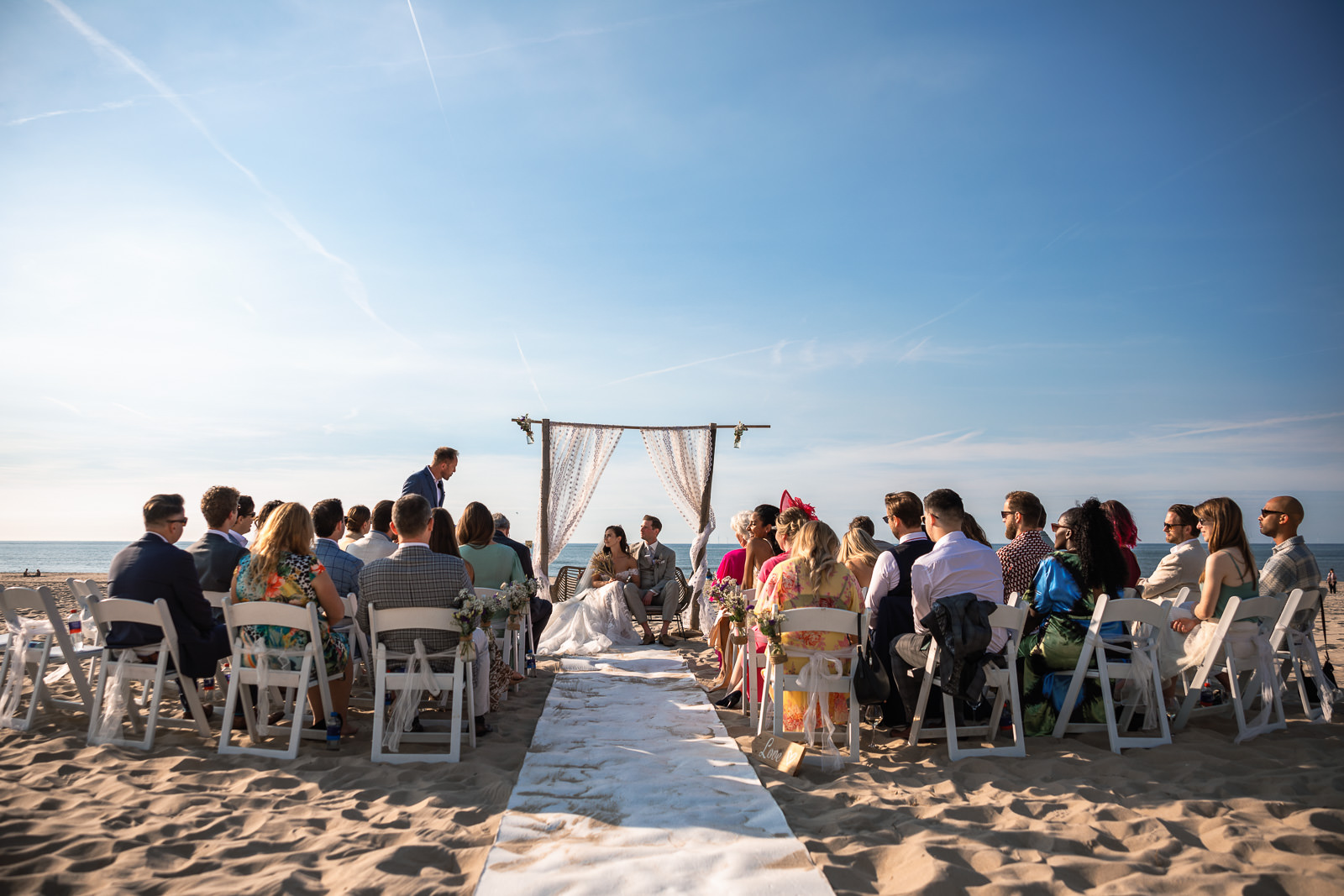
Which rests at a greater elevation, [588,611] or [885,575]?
[885,575]

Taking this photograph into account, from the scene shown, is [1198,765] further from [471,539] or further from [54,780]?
[54,780]

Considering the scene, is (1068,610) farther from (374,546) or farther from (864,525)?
(374,546)

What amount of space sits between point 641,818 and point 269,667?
85.9 inches

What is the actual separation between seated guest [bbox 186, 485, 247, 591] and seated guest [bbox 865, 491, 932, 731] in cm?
383

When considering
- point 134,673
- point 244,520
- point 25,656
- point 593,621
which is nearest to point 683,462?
point 593,621

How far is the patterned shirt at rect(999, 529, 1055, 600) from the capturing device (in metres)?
4.66

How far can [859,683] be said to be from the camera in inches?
151

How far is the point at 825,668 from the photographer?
12.6 ft

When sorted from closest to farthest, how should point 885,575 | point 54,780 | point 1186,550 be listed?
1. point 54,780
2. point 885,575
3. point 1186,550

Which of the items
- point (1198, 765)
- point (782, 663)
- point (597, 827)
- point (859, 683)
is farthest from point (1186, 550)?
point (597, 827)

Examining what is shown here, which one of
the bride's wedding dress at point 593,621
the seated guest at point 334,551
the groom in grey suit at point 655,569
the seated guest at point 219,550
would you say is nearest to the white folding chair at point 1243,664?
the seated guest at point 334,551

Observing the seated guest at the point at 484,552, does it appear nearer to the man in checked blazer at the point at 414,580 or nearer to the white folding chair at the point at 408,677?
the man in checked blazer at the point at 414,580

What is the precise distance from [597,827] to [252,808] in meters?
1.42

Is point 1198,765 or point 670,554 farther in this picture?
point 670,554
